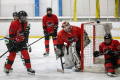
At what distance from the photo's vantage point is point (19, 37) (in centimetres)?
318

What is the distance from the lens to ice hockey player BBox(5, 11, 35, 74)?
10.0 ft

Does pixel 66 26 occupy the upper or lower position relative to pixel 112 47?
upper

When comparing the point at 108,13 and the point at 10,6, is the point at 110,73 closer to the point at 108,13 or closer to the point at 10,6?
the point at 108,13

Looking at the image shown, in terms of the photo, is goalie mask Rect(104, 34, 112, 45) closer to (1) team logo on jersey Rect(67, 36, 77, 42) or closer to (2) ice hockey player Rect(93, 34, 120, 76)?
(2) ice hockey player Rect(93, 34, 120, 76)

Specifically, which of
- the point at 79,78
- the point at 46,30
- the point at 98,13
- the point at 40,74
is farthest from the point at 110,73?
the point at 98,13

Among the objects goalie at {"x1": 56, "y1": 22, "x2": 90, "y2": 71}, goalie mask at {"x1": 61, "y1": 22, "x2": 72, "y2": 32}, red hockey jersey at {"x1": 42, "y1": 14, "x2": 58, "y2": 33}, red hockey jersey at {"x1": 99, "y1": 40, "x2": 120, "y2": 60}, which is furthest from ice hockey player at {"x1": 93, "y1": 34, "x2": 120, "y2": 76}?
red hockey jersey at {"x1": 42, "y1": 14, "x2": 58, "y2": 33}

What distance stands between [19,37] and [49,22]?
169 centimetres

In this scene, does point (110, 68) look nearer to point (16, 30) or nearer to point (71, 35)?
point (71, 35)

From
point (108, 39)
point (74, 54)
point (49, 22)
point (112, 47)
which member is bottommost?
point (74, 54)

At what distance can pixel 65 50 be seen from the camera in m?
3.43

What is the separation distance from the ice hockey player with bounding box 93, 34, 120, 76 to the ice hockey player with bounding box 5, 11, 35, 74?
0.96 metres

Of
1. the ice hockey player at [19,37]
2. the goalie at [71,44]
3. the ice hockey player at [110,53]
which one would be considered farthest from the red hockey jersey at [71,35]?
the ice hockey player at [19,37]

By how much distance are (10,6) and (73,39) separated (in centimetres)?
575

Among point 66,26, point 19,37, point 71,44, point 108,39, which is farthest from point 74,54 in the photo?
point 19,37
